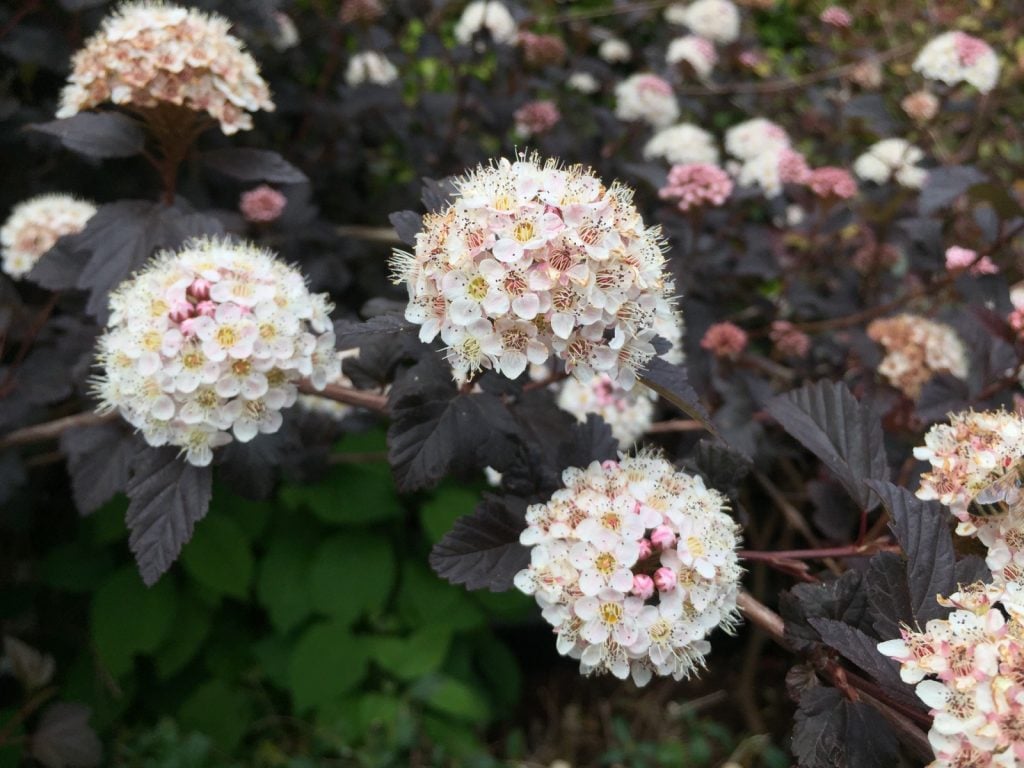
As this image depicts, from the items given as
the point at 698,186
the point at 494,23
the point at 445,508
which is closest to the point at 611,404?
the point at 698,186

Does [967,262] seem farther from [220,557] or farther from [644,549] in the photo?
[220,557]

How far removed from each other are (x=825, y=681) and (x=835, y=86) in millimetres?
2944

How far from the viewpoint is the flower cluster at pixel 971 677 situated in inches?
33.2

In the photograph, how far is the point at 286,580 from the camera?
7.55 ft

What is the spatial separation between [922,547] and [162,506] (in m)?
0.99

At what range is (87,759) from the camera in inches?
72.4

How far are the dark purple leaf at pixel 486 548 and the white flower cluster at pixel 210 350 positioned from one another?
313mm

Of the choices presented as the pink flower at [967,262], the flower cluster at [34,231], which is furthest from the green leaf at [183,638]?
the pink flower at [967,262]

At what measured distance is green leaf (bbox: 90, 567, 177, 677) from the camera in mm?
2166

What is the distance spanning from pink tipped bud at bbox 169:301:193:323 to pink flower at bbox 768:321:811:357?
1.45m

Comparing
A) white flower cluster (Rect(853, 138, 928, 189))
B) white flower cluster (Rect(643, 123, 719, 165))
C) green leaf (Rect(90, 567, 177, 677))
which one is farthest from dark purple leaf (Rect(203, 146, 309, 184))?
white flower cluster (Rect(853, 138, 928, 189))

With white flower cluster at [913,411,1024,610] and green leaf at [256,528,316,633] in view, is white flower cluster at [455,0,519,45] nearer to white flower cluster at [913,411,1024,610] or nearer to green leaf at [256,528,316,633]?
green leaf at [256,528,316,633]

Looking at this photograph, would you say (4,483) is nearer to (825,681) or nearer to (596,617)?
(596,617)

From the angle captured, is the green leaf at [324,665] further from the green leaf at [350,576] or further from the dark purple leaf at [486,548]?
the dark purple leaf at [486,548]
